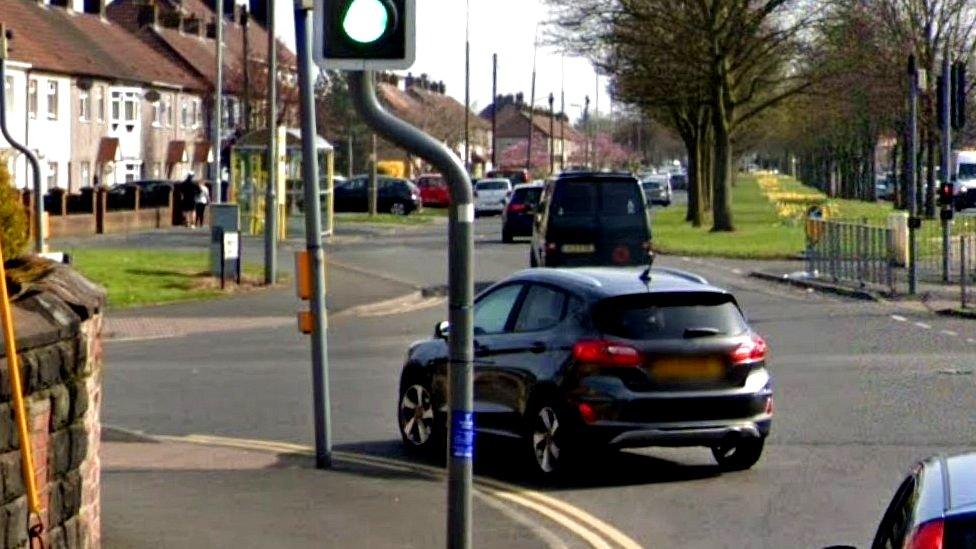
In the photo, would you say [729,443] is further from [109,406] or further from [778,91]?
[778,91]

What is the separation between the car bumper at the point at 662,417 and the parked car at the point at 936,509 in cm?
724

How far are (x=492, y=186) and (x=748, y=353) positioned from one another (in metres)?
62.6

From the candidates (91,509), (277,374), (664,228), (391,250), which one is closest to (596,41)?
(664,228)

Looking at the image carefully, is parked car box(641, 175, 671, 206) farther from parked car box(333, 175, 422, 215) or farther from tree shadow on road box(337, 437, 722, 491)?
tree shadow on road box(337, 437, 722, 491)

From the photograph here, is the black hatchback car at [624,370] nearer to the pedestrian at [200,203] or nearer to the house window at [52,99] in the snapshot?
the pedestrian at [200,203]

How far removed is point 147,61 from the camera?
263ft

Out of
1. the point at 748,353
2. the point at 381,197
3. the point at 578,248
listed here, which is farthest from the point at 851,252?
the point at 381,197

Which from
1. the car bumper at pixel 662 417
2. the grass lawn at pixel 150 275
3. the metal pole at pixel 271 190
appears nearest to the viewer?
the car bumper at pixel 662 417

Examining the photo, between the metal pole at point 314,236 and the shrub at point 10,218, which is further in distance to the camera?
the metal pole at point 314,236

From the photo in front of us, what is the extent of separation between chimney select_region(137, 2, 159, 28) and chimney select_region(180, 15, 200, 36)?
3638 mm

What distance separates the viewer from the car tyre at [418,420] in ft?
50.0

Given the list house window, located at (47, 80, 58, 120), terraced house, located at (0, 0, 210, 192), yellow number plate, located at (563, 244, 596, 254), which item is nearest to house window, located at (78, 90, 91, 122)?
terraced house, located at (0, 0, 210, 192)

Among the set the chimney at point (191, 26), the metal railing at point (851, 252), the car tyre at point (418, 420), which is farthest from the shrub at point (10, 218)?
the chimney at point (191, 26)

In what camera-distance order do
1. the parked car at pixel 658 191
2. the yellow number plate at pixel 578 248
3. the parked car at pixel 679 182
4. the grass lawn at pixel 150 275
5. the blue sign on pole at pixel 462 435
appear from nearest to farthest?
the blue sign on pole at pixel 462 435 → the grass lawn at pixel 150 275 → the yellow number plate at pixel 578 248 → the parked car at pixel 658 191 → the parked car at pixel 679 182
